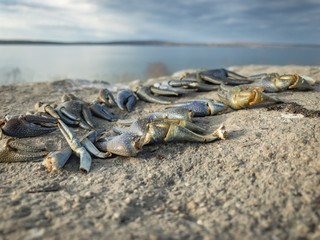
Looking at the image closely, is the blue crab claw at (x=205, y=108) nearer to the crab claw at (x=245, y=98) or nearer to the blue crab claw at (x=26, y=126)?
the crab claw at (x=245, y=98)

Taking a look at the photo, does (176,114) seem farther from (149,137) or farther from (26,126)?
(26,126)

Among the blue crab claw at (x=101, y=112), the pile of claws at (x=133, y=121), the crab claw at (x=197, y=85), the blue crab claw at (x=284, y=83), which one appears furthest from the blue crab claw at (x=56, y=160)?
the blue crab claw at (x=284, y=83)

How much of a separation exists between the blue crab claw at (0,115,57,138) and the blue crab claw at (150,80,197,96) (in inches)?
79.6

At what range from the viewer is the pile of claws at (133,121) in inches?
141

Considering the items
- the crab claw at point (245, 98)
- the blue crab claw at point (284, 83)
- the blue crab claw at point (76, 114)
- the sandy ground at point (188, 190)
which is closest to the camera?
the sandy ground at point (188, 190)

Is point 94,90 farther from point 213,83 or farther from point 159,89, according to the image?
point 213,83

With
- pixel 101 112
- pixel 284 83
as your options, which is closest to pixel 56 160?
pixel 101 112

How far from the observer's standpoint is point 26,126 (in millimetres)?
4125

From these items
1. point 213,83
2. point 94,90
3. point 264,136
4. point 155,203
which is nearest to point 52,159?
point 155,203

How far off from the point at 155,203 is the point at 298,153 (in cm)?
141

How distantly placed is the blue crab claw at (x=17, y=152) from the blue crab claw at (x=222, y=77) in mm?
3192

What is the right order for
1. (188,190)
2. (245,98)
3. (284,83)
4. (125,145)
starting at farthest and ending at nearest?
(284,83), (245,98), (125,145), (188,190)

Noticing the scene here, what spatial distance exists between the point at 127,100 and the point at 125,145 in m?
2.20

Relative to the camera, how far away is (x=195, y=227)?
240cm
